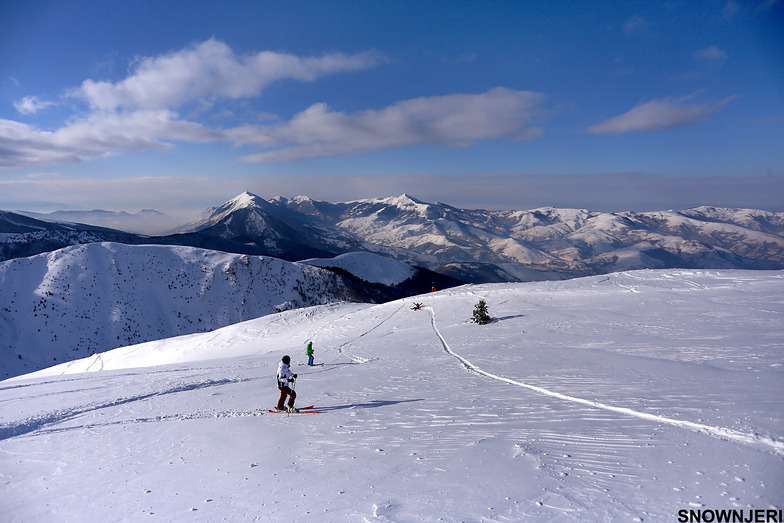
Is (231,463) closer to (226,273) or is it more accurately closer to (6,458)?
(6,458)

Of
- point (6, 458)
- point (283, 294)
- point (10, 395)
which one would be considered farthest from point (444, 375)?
point (283, 294)

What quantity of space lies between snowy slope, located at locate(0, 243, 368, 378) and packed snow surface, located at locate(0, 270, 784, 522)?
41.6m

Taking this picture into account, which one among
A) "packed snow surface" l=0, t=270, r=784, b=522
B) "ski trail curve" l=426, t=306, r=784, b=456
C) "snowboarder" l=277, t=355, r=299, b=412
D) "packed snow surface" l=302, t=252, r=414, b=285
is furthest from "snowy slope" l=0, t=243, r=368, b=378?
"ski trail curve" l=426, t=306, r=784, b=456

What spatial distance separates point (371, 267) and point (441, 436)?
13829 centimetres

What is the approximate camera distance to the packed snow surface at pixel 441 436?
227 inches

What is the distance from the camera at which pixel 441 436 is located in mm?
8539

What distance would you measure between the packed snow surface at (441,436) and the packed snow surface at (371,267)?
117019 mm

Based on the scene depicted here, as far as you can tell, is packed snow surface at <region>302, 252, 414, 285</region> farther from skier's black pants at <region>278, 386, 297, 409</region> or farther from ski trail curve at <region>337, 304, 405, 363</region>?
skier's black pants at <region>278, 386, 297, 409</region>

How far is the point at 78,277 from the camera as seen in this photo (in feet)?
211

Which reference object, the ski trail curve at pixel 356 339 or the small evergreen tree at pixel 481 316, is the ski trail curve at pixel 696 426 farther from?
the small evergreen tree at pixel 481 316

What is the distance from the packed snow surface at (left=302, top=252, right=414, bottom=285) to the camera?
13825 centimetres

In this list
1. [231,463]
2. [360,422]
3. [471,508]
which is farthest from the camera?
[360,422]

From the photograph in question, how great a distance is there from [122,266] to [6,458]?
246 ft

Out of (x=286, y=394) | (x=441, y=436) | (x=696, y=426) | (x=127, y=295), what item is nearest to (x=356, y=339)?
(x=286, y=394)
